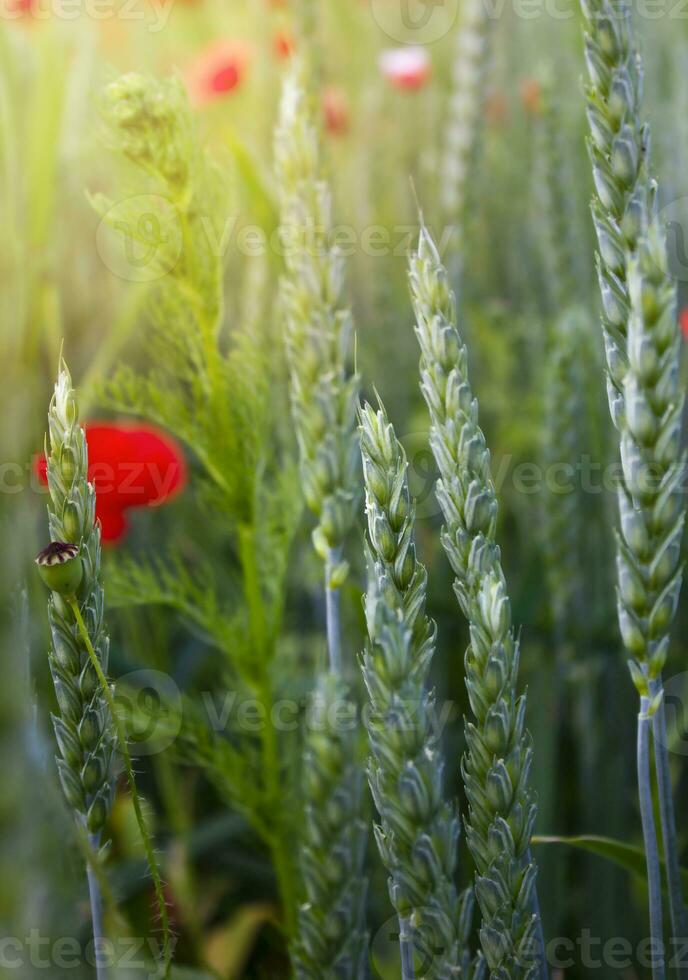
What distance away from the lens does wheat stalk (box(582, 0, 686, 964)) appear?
1.06 ft

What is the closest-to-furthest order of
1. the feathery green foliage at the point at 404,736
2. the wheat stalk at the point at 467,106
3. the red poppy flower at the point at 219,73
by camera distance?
the feathery green foliage at the point at 404,736, the wheat stalk at the point at 467,106, the red poppy flower at the point at 219,73

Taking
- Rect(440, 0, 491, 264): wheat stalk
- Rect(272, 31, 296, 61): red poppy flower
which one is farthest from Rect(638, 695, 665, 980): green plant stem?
Rect(272, 31, 296, 61): red poppy flower

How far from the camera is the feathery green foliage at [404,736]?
0.30 meters

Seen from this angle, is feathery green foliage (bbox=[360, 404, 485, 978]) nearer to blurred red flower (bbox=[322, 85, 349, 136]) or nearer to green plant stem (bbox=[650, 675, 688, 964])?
green plant stem (bbox=[650, 675, 688, 964])

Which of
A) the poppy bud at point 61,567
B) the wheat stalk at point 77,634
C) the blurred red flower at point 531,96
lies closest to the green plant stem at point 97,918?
the wheat stalk at point 77,634

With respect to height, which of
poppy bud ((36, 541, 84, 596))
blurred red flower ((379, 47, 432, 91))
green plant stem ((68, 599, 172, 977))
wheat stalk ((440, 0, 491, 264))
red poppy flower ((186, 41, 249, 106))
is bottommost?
green plant stem ((68, 599, 172, 977))

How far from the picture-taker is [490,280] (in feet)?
4.71

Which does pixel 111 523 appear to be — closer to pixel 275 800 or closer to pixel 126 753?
pixel 275 800

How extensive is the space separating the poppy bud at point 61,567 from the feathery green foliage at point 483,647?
142 millimetres

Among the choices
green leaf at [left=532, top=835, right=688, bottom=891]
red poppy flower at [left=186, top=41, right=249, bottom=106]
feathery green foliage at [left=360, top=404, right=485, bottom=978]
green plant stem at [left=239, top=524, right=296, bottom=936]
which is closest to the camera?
feathery green foliage at [left=360, top=404, right=485, bottom=978]

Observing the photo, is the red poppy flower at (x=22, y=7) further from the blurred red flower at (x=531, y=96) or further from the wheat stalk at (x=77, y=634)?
the wheat stalk at (x=77, y=634)

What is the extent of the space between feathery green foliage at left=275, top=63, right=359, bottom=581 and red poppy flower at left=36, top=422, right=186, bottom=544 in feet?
0.86

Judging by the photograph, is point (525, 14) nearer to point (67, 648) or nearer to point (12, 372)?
point (12, 372)

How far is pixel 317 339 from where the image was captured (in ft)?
1.45
